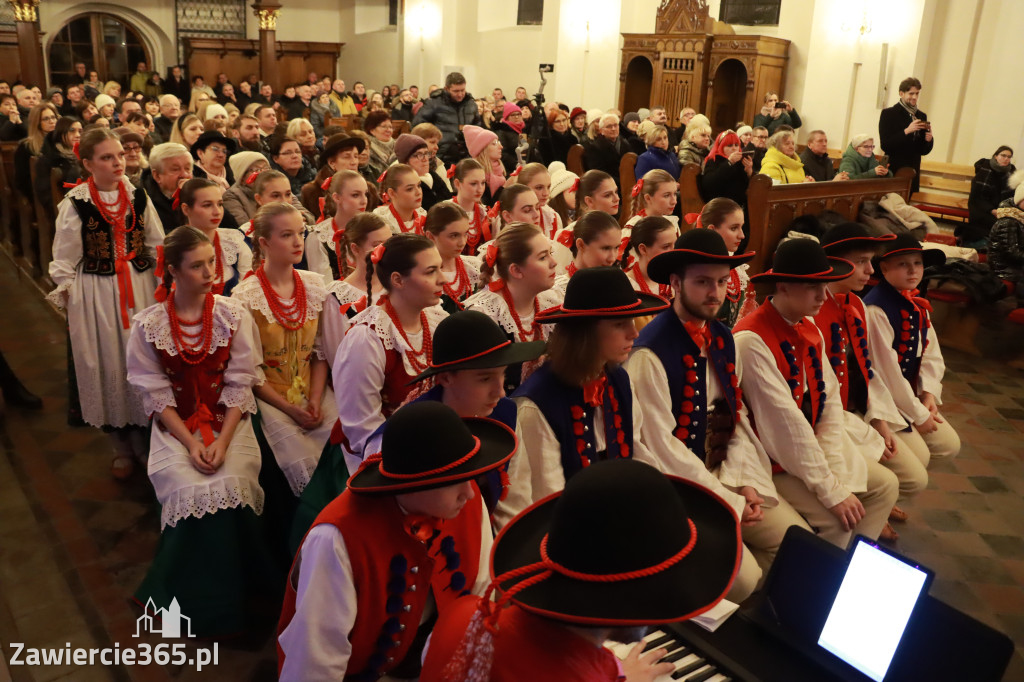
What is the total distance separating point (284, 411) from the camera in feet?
11.4

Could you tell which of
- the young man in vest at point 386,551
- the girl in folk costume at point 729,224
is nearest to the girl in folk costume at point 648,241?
the girl in folk costume at point 729,224

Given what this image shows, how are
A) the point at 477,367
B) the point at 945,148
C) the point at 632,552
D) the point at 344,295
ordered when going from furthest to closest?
the point at 945,148, the point at 344,295, the point at 477,367, the point at 632,552

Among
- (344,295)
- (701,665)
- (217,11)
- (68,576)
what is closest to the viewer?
(701,665)

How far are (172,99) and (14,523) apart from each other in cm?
752

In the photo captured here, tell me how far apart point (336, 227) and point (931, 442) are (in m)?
3.37

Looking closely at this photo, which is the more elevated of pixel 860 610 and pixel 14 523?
pixel 860 610

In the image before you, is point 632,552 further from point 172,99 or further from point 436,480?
point 172,99

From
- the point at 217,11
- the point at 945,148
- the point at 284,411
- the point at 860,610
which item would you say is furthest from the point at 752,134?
the point at 217,11

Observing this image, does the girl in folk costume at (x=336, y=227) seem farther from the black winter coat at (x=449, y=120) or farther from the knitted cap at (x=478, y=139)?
the black winter coat at (x=449, y=120)

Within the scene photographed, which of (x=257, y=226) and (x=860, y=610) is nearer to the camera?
(x=860, y=610)

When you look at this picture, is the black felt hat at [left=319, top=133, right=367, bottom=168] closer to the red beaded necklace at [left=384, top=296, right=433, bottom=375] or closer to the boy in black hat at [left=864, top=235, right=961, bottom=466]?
the red beaded necklace at [left=384, top=296, right=433, bottom=375]

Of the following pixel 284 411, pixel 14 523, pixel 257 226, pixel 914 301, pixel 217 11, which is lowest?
pixel 14 523

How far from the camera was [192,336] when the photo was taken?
3232mm

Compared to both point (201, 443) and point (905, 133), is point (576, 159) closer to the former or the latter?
point (905, 133)
